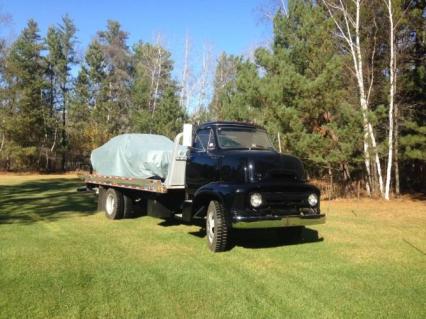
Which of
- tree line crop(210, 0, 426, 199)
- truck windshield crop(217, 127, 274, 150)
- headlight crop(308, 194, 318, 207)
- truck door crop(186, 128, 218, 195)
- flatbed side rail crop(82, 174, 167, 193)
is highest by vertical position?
tree line crop(210, 0, 426, 199)

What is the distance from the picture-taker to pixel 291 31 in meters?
19.2

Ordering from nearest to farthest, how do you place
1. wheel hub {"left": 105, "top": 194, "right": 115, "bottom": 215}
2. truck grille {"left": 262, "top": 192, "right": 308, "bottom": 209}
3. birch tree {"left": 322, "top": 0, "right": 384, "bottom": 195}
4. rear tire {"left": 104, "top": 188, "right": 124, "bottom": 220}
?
truck grille {"left": 262, "top": 192, "right": 308, "bottom": 209} < rear tire {"left": 104, "top": 188, "right": 124, "bottom": 220} < wheel hub {"left": 105, "top": 194, "right": 115, "bottom": 215} < birch tree {"left": 322, "top": 0, "right": 384, "bottom": 195}

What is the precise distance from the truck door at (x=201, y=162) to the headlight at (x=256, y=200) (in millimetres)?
1153

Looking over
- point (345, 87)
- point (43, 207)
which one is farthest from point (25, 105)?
point (345, 87)

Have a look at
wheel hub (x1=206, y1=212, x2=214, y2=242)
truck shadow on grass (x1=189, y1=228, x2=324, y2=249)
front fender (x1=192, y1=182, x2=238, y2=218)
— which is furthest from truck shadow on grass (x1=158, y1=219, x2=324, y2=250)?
front fender (x1=192, y1=182, x2=238, y2=218)

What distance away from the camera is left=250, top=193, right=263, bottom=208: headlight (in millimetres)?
7703

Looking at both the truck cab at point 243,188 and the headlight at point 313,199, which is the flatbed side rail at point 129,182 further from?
the headlight at point 313,199

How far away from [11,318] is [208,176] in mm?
4721

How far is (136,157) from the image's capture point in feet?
38.0

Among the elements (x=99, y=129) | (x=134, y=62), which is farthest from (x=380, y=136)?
(x=134, y=62)

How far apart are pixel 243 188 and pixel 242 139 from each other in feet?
5.85

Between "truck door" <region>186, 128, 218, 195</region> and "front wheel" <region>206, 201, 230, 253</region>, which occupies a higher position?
"truck door" <region>186, 128, 218, 195</region>

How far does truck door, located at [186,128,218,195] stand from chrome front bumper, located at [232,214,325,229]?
53.6 inches

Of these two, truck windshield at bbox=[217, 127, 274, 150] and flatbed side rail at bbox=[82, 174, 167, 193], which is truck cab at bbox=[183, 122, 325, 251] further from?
flatbed side rail at bbox=[82, 174, 167, 193]
